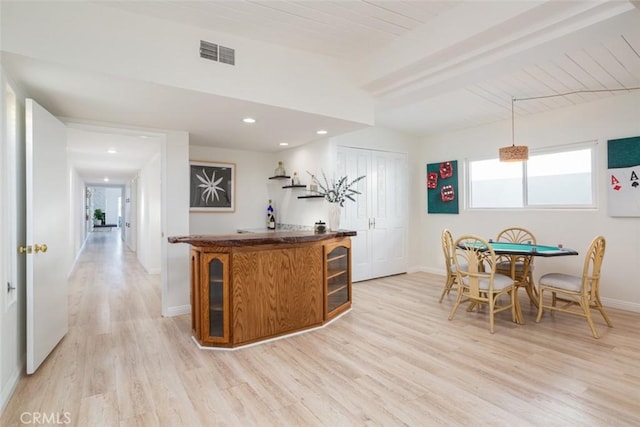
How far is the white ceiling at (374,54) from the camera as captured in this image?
7.48ft

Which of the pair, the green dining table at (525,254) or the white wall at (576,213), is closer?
the green dining table at (525,254)

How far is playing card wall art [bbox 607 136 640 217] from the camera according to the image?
391 cm

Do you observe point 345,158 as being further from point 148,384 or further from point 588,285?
point 148,384

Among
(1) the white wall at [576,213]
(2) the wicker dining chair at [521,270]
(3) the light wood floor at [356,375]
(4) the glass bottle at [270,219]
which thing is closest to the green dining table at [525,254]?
(2) the wicker dining chair at [521,270]

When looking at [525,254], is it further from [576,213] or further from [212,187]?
[212,187]

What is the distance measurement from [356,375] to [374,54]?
2.84 meters

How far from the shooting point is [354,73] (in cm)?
354

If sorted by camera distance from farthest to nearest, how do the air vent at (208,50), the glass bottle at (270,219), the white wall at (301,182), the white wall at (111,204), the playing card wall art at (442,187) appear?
1. the white wall at (111,204)
2. the playing card wall art at (442,187)
3. the glass bottle at (270,219)
4. the white wall at (301,182)
5. the air vent at (208,50)

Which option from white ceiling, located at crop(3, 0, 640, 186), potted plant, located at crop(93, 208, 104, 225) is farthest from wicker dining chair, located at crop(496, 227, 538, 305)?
potted plant, located at crop(93, 208, 104, 225)

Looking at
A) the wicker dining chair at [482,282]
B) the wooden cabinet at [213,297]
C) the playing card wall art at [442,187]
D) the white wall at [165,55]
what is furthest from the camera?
the playing card wall art at [442,187]

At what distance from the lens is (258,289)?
124 inches

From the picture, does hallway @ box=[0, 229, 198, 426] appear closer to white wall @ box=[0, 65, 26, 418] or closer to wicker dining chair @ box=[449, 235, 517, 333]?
white wall @ box=[0, 65, 26, 418]

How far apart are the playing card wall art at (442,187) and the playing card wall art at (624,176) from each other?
6.71 feet

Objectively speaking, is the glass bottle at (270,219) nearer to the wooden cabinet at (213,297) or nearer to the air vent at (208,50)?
the wooden cabinet at (213,297)
